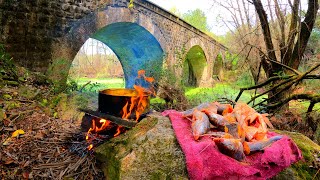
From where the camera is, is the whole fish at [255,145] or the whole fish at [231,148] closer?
the whole fish at [231,148]

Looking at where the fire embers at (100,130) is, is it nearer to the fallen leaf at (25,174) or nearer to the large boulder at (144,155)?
the large boulder at (144,155)

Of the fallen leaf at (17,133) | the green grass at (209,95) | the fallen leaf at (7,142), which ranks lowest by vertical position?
the green grass at (209,95)

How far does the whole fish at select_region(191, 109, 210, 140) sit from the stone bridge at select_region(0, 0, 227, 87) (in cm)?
414

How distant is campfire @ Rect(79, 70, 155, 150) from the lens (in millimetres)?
2543

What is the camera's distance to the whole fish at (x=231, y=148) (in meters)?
1.92

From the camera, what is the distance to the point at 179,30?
11.4 m

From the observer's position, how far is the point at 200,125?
2186 mm

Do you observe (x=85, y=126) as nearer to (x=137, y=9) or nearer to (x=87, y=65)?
(x=137, y=9)

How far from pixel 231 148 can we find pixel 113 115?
1444 millimetres

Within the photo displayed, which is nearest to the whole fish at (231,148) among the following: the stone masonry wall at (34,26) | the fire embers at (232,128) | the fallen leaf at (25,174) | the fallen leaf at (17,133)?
the fire embers at (232,128)

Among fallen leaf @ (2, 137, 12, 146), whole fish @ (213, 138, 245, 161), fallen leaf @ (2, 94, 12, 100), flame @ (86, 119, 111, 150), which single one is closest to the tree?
whole fish @ (213, 138, 245, 161)

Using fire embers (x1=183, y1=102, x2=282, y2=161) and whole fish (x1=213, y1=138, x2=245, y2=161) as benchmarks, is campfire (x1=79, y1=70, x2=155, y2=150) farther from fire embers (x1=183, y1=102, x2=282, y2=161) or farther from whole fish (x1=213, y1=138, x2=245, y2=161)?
whole fish (x1=213, y1=138, x2=245, y2=161)

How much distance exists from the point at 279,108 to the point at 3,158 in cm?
495

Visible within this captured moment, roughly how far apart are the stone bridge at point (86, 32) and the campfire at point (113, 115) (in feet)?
9.76
